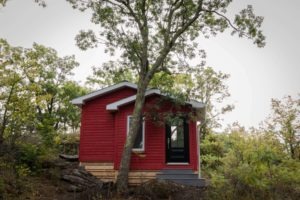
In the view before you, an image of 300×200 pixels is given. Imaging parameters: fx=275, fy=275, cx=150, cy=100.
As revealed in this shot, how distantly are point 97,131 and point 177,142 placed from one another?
4.56 m

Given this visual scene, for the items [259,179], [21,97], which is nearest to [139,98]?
[259,179]

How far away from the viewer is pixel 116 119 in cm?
1522

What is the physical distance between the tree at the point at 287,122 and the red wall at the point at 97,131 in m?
18.4

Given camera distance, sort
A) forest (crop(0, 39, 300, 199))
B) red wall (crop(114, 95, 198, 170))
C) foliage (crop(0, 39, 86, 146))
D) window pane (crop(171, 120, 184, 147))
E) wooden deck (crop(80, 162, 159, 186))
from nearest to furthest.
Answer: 1. forest (crop(0, 39, 300, 199))
2. foliage (crop(0, 39, 86, 146))
3. wooden deck (crop(80, 162, 159, 186))
4. red wall (crop(114, 95, 198, 170))
5. window pane (crop(171, 120, 184, 147))

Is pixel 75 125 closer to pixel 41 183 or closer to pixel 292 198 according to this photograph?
pixel 41 183

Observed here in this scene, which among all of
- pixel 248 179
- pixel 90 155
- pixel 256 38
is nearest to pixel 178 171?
pixel 90 155

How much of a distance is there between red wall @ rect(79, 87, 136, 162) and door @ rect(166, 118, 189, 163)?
3133mm

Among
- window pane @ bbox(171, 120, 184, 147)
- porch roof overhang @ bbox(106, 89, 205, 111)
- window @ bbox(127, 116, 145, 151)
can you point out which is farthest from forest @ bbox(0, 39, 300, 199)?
window @ bbox(127, 116, 145, 151)

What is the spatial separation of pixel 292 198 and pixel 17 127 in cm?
1123

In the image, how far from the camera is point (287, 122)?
2730cm

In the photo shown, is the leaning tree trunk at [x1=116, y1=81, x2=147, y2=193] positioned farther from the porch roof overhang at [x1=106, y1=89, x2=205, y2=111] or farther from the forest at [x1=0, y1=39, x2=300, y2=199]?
the forest at [x1=0, y1=39, x2=300, y2=199]

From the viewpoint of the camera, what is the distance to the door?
48.3 ft

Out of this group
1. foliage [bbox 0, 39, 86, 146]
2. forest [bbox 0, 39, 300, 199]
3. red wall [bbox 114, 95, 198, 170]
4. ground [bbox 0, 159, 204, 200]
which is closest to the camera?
forest [bbox 0, 39, 300, 199]

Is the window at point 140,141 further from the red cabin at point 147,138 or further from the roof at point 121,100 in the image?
the roof at point 121,100
